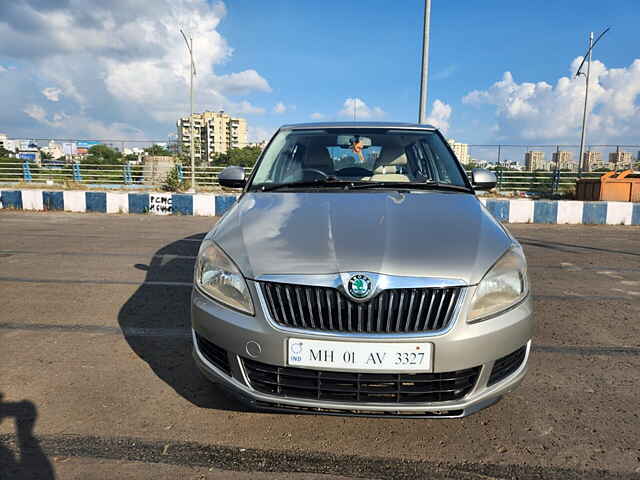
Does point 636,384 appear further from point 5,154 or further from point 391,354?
point 5,154

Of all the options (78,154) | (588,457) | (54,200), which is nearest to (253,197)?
(588,457)

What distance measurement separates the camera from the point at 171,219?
11.8 m

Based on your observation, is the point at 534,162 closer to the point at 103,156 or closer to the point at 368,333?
the point at 103,156

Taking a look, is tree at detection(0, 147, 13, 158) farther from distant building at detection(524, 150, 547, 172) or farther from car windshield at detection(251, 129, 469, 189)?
car windshield at detection(251, 129, 469, 189)

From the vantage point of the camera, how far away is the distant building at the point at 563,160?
22766 mm

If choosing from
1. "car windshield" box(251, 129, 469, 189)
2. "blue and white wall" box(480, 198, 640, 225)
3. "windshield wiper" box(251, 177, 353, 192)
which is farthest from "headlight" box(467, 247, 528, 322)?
"blue and white wall" box(480, 198, 640, 225)

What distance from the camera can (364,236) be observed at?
226 cm

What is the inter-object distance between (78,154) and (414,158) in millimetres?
26580

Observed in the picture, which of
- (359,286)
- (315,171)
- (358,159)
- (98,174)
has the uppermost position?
(98,174)

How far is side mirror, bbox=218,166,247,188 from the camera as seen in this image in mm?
3729

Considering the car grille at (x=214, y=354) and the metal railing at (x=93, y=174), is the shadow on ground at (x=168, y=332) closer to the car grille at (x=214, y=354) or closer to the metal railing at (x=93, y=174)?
the car grille at (x=214, y=354)

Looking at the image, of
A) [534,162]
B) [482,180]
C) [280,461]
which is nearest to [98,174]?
[534,162]

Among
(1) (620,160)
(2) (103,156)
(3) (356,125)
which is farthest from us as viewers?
(2) (103,156)

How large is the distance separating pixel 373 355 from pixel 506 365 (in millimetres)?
663
